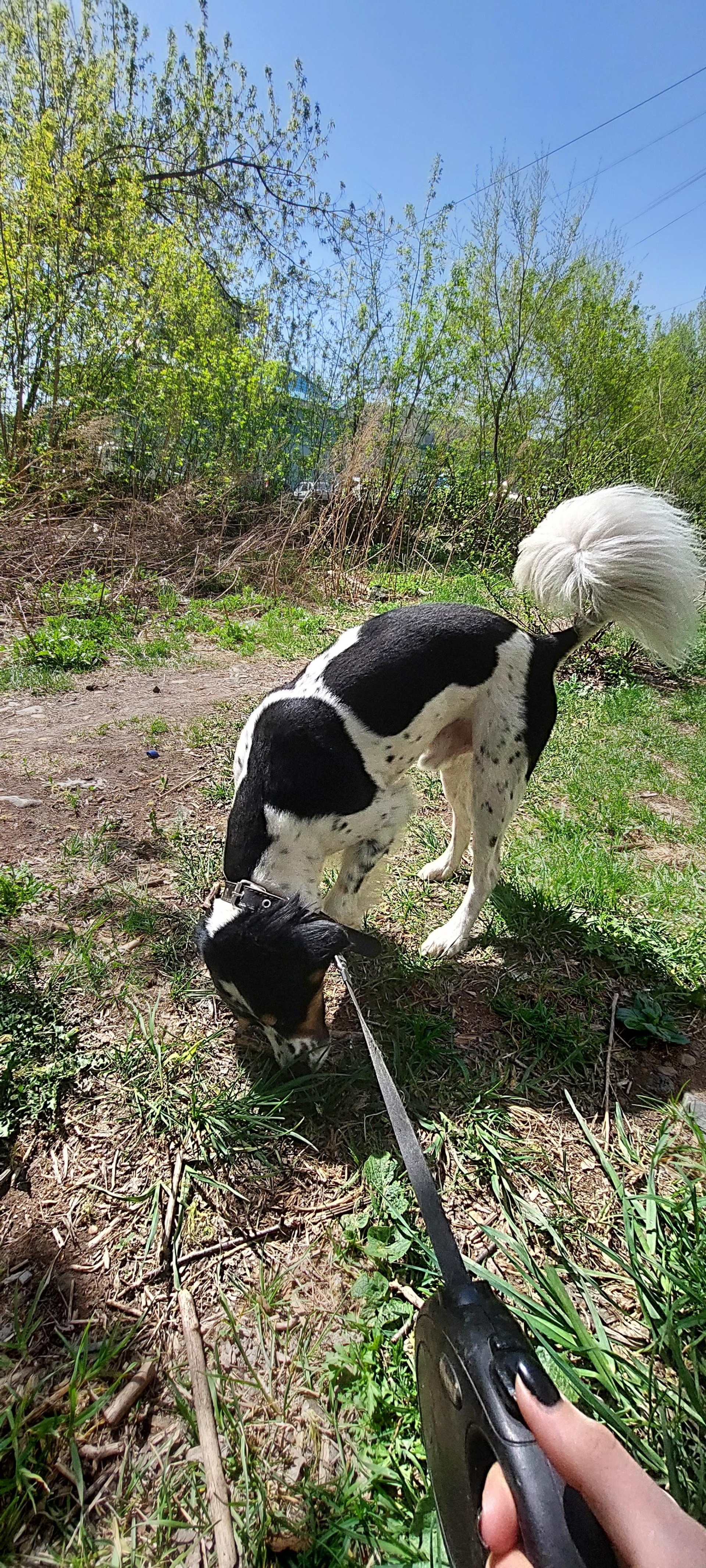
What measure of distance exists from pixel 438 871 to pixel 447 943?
537 mm

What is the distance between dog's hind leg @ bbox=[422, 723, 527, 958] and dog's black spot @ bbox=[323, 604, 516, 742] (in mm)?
288

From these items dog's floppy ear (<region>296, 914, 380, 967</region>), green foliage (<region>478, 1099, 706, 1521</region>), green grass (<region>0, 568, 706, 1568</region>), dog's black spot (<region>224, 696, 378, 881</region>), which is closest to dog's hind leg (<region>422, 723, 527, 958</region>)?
green grass (<region>0, 568, 706, 1568</region>)

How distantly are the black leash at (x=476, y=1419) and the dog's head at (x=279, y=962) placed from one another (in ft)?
2.41

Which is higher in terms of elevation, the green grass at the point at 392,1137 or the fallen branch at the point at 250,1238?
the green grass at the point at 392,1137

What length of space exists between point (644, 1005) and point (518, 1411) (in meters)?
1.74

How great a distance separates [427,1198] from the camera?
116 centimetres

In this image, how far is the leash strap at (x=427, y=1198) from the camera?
3.51 ft

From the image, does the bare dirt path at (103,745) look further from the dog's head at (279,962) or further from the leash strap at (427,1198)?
the leash strap at (427,1198)

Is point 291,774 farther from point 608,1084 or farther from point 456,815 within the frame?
point 608,1084

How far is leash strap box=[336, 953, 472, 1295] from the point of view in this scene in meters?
1.07

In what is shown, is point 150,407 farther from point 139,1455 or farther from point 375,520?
point 139,1455

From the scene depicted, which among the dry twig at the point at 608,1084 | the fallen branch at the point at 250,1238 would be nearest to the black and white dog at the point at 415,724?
the fallen branch at the point at 250,1238

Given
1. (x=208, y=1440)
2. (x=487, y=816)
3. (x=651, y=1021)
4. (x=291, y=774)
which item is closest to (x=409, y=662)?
(x=291, y=774)

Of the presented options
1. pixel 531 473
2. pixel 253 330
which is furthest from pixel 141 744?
pixel 253 330
